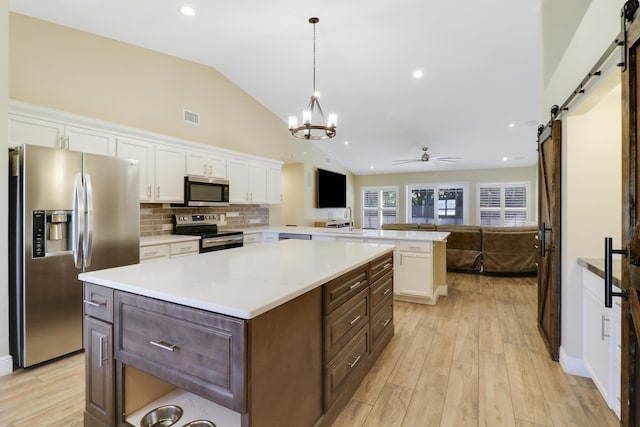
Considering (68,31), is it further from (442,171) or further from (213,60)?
(442,171)

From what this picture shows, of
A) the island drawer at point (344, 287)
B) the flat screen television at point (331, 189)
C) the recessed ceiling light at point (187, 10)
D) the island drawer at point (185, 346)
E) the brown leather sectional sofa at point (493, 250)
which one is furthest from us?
the flat screen television at point (331, 189)

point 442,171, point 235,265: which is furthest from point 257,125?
point 442,171

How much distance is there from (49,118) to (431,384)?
3898 mm

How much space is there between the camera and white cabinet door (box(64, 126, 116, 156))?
9.74 ft

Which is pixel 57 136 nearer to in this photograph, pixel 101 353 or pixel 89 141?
pixel 89 141

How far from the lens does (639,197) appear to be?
3.35 feet

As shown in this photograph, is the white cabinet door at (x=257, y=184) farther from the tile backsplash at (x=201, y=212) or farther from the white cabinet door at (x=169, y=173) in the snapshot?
the white cabinet door at (x=169, y=173)

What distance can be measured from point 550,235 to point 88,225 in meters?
3.86

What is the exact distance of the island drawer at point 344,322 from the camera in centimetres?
170

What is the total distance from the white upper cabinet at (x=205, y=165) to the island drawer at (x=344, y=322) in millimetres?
3202

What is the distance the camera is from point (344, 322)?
1.89 m

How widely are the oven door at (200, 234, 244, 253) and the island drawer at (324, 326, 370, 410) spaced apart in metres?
2.64

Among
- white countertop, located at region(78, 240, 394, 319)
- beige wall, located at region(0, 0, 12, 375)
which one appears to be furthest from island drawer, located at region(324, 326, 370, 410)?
beige wall, located at region(0, 0, 12, 375)

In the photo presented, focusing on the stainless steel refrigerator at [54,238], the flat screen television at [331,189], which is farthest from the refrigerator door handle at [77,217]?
the flat screen television at [331,189]
